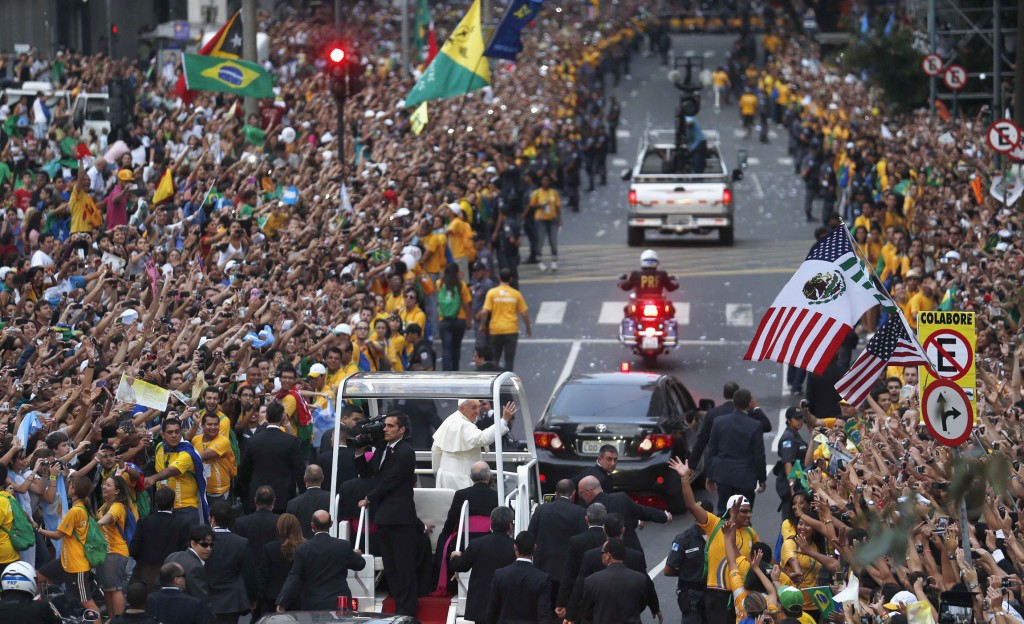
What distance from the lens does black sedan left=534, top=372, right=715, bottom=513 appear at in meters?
16.1

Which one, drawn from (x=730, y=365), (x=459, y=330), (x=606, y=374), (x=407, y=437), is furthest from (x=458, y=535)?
(x=730, y=365)

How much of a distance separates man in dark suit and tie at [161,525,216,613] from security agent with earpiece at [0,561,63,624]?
3.77 ft

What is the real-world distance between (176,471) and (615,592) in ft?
12.3

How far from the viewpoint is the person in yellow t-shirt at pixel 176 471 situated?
12539mm

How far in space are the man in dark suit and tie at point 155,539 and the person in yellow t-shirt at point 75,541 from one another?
1.30 feet

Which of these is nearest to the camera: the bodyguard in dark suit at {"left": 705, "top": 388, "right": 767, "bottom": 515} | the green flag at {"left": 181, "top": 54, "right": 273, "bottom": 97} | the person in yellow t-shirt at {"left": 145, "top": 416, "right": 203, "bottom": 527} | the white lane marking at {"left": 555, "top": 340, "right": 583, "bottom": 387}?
the person in yellow t-shirt at {"left": 145, "top": 416, "right": 203, "bottom": 527}

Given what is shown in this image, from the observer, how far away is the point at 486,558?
438 inches

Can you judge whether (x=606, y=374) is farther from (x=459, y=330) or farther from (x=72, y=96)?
(x=72, y=96)

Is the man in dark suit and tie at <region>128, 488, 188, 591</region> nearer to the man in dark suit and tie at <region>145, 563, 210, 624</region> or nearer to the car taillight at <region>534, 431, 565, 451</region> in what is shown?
the man in dark suit and tie at <region>145, 563, 210, 624</region>

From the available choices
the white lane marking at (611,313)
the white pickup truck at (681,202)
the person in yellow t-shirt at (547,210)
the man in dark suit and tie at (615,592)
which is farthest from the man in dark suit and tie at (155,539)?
the white pickup truck at (681,202)

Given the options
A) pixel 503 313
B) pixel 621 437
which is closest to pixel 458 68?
pixel 503 313

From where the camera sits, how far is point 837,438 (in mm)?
13453

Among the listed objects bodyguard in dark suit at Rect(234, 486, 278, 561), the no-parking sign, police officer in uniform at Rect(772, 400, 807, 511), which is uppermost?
the no-parking sign

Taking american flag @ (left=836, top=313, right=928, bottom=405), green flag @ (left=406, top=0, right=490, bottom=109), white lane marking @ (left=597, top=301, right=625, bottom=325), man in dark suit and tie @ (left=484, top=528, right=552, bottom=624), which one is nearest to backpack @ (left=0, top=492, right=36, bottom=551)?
man in dark suit and tie @ (left=484, top=528, right=552, bottom=624)
